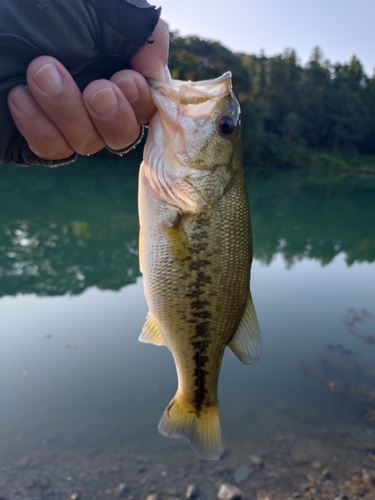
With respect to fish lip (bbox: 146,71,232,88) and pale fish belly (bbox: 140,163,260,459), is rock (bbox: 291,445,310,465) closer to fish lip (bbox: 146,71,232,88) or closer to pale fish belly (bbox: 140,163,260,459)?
pale fish belly (bbox: 140,163,260,459)

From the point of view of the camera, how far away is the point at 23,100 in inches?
62.1

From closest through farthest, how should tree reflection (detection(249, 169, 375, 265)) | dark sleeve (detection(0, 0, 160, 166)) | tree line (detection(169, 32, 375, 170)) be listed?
dark sleeve (detection(0, 0, 160, 166)) < tree reflection (detection(249, 169, 375, 265)) < tree line (detection(169, 32, 375, 170))

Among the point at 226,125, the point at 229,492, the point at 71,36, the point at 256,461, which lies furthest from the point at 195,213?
the point at 256,461

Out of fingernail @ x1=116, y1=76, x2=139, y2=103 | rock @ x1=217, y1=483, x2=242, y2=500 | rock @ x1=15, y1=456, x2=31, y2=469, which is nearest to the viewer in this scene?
fingernail @ x1=116, y1=76, x2=139, y2=103

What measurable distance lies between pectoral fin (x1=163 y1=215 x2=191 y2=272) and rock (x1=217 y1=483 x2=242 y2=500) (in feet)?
9.25

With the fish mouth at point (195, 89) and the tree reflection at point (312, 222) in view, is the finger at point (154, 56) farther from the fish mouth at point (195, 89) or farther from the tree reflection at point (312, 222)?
the tree reflection at point (312, 222)

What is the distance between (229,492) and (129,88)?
3697mm

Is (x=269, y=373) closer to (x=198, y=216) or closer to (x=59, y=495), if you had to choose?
(x=59, y=495)

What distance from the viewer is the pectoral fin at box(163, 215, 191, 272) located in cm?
197

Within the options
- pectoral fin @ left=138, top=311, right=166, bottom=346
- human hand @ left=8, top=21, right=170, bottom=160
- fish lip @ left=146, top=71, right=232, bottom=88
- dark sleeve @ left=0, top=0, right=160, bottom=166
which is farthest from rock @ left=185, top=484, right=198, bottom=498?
fish lip @ left=146, top=71, right=232, bottom=88

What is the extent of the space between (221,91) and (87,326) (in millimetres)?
5294

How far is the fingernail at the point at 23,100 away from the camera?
1559 mm

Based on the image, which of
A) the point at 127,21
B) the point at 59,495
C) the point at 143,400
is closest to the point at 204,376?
the point at 127,21

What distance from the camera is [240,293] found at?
6.91ft
